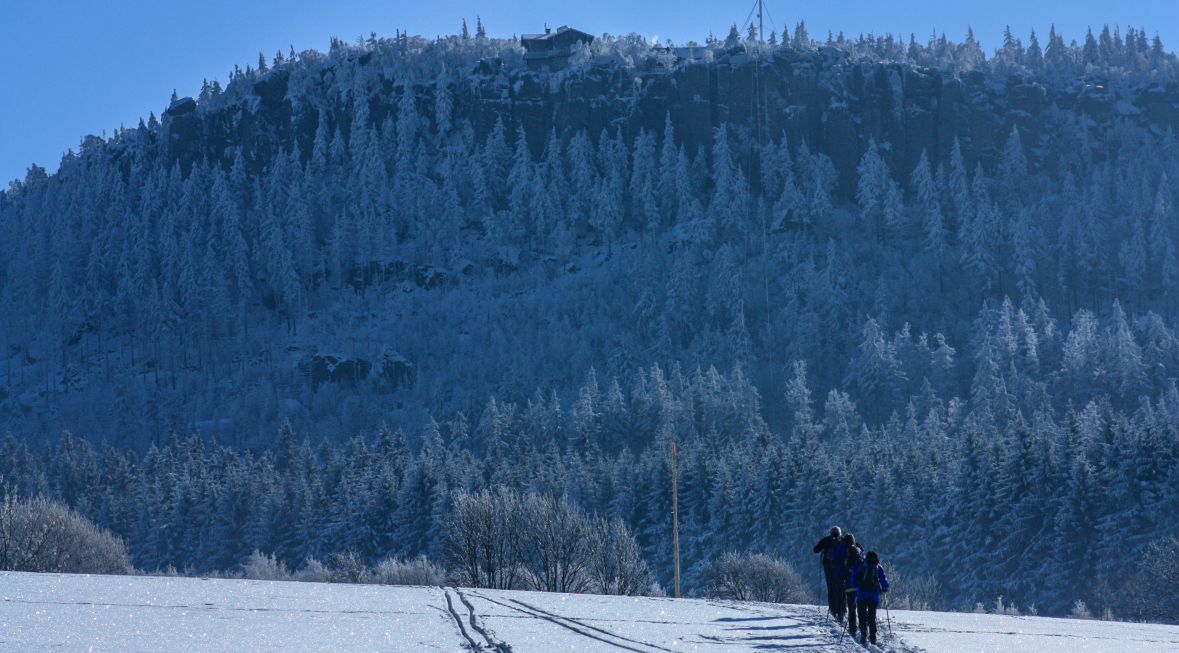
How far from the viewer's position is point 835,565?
1161 inches

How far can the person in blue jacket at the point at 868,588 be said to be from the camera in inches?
1074

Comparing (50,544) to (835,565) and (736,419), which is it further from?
(736,419)

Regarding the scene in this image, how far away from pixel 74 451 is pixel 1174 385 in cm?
10761

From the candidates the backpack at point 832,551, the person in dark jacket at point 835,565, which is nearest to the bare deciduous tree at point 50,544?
the person in dark jacket at point 835,565

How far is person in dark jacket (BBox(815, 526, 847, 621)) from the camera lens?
29391 millimetres

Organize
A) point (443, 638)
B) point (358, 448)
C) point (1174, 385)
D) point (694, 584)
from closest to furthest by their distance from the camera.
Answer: point (443, 638), point (694, 584), point (358, 448), point (1174, 385)

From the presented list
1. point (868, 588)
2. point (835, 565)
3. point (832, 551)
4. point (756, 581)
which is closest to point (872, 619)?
point (868, 588)

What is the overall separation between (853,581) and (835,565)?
6.05ft

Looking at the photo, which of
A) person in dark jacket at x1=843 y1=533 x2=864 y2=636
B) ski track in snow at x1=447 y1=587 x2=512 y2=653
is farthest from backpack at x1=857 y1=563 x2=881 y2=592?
ski track in snow at x1=447 y1=587 x2=512 y2=653

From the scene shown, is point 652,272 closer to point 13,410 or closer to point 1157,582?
point 13,410

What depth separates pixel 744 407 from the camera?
5615 inches

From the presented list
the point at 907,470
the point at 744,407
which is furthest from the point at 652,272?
the point at 907,470

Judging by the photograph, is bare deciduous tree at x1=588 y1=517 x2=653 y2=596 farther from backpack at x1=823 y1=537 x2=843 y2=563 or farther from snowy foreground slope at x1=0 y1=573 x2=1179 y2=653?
backpack at x1=823 y1=537 x2=843 y2=563

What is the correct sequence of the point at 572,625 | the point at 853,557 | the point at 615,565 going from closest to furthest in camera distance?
the point at 853,557 → the point at 572,625 → the point at 615,565
